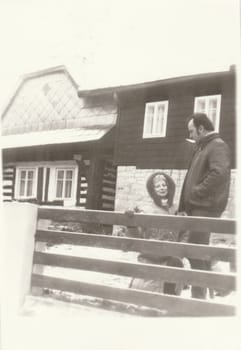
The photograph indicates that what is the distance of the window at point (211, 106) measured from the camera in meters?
1.61

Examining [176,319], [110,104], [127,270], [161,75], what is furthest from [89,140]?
[176,319]

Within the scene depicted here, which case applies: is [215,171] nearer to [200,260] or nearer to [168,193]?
[200,260]

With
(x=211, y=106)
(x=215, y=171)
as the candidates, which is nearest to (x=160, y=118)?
(x=211, y=106)

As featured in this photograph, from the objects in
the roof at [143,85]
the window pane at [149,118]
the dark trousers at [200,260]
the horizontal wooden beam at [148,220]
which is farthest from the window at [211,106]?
the horizontal wooden beam at [148,220]

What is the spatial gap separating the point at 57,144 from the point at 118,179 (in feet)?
1.06

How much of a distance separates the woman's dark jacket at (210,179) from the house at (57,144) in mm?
446

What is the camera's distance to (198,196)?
1142 millimetres

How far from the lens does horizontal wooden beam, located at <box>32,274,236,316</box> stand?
0.98 metres

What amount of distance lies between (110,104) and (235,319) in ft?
4.14

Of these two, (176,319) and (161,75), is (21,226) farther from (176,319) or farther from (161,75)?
(161,75)

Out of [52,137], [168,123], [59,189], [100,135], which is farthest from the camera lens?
[168,123]

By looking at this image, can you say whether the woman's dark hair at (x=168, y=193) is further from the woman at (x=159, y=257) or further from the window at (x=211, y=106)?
the window at (x=211, y=106)

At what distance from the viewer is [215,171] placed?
1.13 meters

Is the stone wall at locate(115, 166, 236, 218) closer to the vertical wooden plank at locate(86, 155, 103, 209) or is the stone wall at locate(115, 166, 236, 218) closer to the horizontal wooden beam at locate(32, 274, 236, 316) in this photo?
the vertical wooden plank at locate(86, 155, 103, 209)
